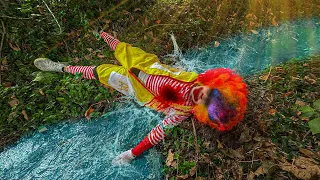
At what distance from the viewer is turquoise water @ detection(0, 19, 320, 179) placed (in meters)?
3.39

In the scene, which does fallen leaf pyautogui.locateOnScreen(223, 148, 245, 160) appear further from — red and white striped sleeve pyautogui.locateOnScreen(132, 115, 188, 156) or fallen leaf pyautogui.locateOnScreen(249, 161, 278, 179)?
red and white striped sleeve pyautogui.locateOnScreen(132, 115, 188, 156)

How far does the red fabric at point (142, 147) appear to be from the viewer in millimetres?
3154

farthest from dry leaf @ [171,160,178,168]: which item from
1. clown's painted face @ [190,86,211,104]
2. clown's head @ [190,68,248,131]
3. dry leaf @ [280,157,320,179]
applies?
dry leaf @ [280,157,320,179]

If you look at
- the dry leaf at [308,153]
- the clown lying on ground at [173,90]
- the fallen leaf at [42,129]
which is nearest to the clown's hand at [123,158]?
the clown lying on ground at [173,90]

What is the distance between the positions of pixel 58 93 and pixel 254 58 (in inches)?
127

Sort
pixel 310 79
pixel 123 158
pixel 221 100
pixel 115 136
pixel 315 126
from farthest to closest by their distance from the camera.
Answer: pixel 115 136 → pixel 310 79 → pixel 123 158 → pixel 221 100 → pixel 315 126

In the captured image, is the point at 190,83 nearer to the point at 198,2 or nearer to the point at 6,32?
the point at 198,2

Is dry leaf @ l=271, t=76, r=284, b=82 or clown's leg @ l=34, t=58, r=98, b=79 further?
clown's leg @ l=34, t=58, r=98, b=79

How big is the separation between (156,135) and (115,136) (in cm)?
89

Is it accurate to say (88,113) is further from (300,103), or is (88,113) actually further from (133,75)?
(300,103)

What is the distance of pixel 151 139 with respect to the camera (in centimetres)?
314

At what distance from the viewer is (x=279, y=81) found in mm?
3543

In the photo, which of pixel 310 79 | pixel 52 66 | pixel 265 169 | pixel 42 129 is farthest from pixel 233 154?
pixel 52 66

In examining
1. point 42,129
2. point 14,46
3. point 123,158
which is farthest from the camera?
point 14,46
